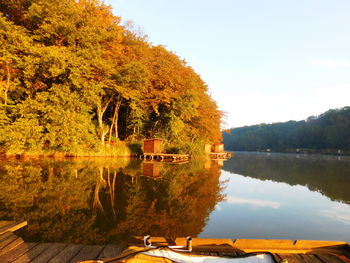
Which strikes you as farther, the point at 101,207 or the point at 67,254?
the point at 101,207

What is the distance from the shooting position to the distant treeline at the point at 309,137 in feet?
263

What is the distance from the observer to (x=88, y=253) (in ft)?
10.2

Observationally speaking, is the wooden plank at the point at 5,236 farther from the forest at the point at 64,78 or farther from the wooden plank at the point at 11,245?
the forest at the point at 64,78

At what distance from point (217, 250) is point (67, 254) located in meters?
2.10

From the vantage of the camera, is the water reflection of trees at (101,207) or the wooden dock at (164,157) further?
the wooden dock at (164,157)

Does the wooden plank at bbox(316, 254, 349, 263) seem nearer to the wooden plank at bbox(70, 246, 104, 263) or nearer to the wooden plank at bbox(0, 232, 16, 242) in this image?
the wooden plank at bbox(70, 246, 104, 263)

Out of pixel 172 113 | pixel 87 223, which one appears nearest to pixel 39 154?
pixel 172 113

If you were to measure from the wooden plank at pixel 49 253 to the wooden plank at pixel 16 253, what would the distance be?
0.27m

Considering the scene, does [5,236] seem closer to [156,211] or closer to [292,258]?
[156,211]

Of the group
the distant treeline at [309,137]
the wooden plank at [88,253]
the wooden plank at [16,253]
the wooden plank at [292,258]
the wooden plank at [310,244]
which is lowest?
the wooden plank at [88,253]

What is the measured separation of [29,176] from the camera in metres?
9.84

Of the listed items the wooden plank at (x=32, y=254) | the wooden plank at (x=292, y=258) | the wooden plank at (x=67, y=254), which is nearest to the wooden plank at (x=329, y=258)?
the wooden plank at (x=292, y=258)

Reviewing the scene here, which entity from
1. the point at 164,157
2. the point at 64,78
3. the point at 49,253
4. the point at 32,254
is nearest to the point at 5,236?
the point at 32,254

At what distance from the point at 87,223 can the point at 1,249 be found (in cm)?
189
